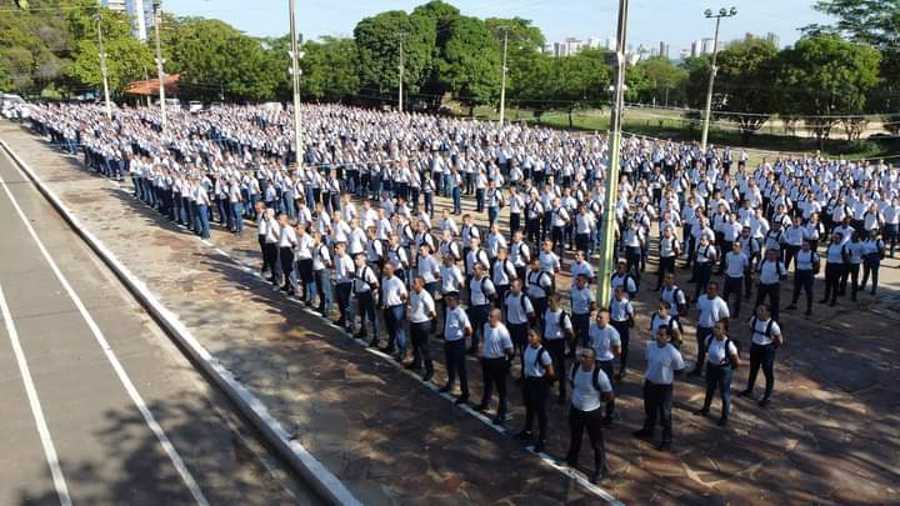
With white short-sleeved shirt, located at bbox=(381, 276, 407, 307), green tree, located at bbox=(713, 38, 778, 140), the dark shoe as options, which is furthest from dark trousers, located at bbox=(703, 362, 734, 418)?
green tree, located at bbox=(713, 38, 778, 140)

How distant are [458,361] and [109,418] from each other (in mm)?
4711

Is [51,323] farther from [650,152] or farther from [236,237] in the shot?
[650,152]

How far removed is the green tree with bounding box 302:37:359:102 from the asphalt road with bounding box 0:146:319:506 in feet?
153

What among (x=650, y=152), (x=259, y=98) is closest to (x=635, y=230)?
(x=650, y=152)

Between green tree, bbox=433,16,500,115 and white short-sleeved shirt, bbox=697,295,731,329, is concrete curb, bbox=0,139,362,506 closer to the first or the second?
white short-sleeved shirt, bbox=697,295,731,329

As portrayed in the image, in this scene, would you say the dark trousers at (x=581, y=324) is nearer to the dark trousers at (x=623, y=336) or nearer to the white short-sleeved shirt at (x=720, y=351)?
the dark trousers at (x=623, y=336)

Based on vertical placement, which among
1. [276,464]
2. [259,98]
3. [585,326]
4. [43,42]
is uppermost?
[43,42]

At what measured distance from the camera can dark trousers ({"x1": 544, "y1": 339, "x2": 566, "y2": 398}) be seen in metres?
9.45

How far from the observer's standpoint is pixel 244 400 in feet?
31.1

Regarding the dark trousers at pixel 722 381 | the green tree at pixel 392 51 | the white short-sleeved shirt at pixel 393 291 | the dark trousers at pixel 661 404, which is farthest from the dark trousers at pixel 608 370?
the green tree at pixel 392 51

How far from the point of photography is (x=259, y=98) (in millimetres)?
60531

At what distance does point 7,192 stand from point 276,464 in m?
Answer: 24.0

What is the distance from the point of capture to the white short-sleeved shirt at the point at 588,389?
24.3ft

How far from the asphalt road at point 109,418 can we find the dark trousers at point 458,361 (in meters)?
2.57
